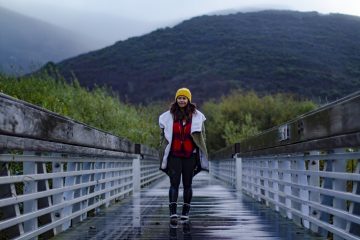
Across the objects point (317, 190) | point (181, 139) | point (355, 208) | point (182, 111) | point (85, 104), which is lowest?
Result: point (355, 208)

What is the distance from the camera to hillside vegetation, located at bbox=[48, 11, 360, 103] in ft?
253

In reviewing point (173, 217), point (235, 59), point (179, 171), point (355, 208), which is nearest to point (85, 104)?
point (179, 171)

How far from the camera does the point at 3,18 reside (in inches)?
4835

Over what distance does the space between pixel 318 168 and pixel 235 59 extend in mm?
85594

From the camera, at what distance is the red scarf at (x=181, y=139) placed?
7.11 m

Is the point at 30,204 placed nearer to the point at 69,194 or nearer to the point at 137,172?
the point at 69,194

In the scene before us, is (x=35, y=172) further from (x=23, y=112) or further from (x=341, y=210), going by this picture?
(x=341, y=210)

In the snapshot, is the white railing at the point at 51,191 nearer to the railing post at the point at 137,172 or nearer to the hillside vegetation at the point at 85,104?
the hillside vegetation at the point at 85,104

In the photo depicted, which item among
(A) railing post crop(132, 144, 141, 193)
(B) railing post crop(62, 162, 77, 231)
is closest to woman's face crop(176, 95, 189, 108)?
(B) railing post crop(62, 162, 77, 231)

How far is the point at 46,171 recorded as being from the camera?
6.47 m

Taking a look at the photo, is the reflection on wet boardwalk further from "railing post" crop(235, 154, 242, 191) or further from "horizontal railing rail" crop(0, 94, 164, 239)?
"railing post" crop(235, 154, 242, 191)

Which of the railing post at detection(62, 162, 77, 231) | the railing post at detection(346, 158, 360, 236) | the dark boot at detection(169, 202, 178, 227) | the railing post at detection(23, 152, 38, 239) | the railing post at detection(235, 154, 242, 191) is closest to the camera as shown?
the railing post at detection(346, 158, 360, 236)

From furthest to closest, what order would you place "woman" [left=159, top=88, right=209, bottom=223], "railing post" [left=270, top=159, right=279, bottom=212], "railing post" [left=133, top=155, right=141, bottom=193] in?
"railing post" [left=133, top=155, right=141, bottom=193]
"railing post" [left=270, top=159, right=279, bottom=212]
"woman" [left=159, top=88, right=209, bottom=223]

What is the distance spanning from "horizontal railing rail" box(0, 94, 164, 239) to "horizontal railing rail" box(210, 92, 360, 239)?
7.88 feet
